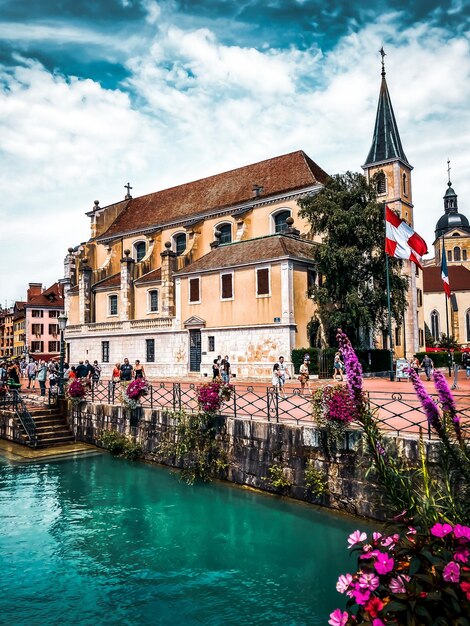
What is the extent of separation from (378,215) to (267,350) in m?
9.91

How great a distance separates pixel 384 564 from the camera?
379 cm

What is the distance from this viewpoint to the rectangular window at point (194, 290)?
30978mm

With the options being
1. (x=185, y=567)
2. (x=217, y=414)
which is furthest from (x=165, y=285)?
(x=185, y=567)

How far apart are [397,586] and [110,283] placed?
133ft

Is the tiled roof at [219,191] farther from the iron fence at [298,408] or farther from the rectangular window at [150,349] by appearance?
the iron fence at [298,408]

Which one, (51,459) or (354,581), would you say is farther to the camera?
(51,459)

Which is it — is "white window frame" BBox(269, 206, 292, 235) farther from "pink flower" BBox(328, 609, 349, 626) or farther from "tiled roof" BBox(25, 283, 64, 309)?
"tiled roof" BBox(25, 283, 64, 309)

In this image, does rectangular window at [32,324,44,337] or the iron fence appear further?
rectangular window at [32,324,44,337]

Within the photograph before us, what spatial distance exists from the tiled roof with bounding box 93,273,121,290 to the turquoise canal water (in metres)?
28.5

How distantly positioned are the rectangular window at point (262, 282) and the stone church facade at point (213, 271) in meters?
0.06

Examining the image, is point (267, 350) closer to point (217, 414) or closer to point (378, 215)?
point (378, 215)

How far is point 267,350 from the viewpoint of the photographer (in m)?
27.0

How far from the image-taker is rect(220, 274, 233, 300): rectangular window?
29075 millimetres

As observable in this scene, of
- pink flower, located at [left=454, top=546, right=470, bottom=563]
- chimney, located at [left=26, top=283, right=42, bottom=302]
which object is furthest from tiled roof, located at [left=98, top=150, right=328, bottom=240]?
chimney, located at [left=26, top=283, right=42, bottom=302]
